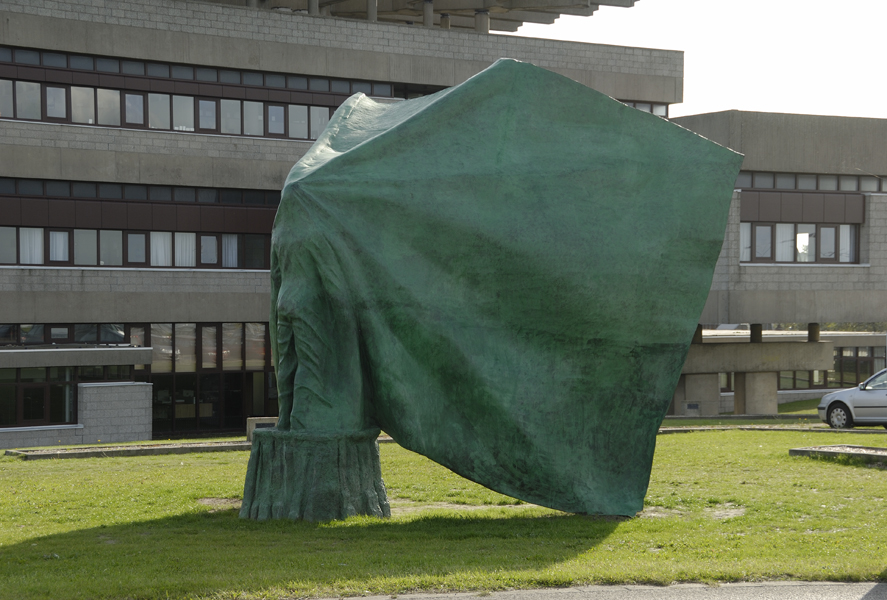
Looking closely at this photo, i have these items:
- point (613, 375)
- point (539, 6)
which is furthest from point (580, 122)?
point (539, 6)

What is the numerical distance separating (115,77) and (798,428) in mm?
23778

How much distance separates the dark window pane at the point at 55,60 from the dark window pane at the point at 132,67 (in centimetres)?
177

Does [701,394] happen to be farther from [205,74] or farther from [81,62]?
[81,62]

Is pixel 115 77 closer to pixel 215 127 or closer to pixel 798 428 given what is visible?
pixel 215 127

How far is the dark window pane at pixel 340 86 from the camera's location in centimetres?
A: 3692

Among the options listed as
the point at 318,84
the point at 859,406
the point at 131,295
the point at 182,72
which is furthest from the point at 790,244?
the point at 131,295

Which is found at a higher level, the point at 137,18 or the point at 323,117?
the point at 137,18

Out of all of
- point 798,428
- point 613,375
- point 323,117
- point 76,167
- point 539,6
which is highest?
point 539,6

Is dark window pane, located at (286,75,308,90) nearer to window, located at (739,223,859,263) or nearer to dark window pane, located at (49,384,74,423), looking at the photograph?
dark window pane, located at (49,384,74,423)

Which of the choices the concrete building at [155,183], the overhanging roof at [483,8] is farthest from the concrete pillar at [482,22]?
the concrete building at [155,183]

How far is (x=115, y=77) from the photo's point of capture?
34.1 meters

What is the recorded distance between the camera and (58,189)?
111 ft

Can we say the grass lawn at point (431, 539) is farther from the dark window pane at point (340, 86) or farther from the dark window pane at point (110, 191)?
the dark window pane at point (340, 86)

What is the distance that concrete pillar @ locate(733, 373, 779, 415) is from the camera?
40562 millimetres
